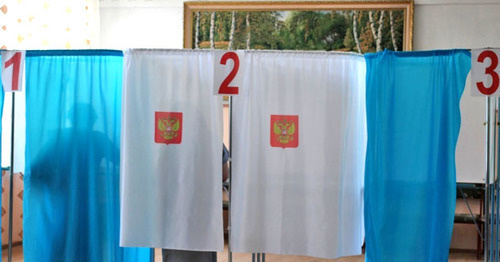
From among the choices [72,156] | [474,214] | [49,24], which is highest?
[49,24]

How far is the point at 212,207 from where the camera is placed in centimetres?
293

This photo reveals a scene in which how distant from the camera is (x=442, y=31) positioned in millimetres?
5609

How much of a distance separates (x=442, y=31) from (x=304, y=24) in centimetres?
142

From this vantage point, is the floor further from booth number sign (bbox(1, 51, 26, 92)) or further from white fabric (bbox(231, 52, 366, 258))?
booth number sign (bbox(1, 51, 26, 92))

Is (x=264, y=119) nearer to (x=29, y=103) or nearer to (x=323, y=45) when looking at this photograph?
(x=29, y=103)

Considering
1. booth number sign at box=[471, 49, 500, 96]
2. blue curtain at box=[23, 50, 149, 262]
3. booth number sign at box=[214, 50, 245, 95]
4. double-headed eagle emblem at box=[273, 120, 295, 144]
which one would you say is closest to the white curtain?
blue curtain at box=[23, 50, 149, 262]

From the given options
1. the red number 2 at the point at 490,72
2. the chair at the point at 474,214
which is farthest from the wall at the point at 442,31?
the red number 2 at the point at 490,72

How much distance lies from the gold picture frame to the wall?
0.16 meters

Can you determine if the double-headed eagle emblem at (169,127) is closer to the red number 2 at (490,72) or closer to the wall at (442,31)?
the red number 2 at (490,72)

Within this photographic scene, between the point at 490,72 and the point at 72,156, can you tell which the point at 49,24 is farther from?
the point at 490,72

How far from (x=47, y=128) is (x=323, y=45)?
3363 millimetres

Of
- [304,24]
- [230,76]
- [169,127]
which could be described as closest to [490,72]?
[230,76]

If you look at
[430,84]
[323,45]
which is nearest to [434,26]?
[323,45]

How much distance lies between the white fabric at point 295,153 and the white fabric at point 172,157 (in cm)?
14
